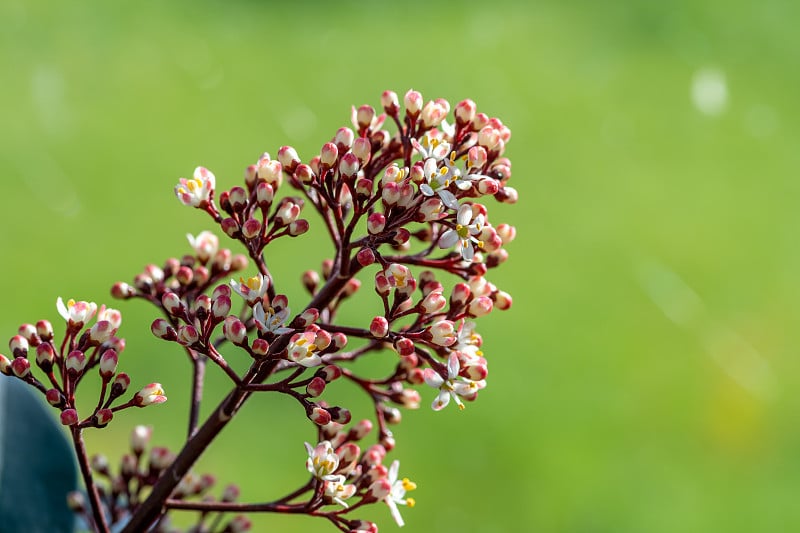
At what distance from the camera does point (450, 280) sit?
8.55 ft

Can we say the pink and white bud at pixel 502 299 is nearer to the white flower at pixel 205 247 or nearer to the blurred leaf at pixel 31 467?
the white flower at pixel 205 247

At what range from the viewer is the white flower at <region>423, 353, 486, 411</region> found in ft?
2.16

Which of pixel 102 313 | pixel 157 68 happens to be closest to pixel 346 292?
pixel 102 313

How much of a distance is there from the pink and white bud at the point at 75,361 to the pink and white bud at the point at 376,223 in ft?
0.69

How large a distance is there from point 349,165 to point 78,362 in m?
0.22

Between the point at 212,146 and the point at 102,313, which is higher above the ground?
the point at 212,146

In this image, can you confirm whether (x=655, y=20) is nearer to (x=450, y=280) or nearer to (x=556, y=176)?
(x=556, y=176)

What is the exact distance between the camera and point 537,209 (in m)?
3.10

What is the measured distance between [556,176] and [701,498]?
→ 1261 mm

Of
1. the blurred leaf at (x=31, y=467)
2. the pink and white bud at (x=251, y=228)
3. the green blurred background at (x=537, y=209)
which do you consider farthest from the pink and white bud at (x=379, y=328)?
the green blurred background at (x=537, y=209)

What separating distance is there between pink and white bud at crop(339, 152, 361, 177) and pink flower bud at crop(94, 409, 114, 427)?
22cm

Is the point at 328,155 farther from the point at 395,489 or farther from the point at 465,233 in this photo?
the point at 395,489

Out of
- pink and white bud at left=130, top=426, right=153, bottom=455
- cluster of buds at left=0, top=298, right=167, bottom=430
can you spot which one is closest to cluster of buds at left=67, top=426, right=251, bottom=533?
pink and white bud at left=130, top=426, right=153, bottom=455

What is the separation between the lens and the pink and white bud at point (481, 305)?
2.23 ft
